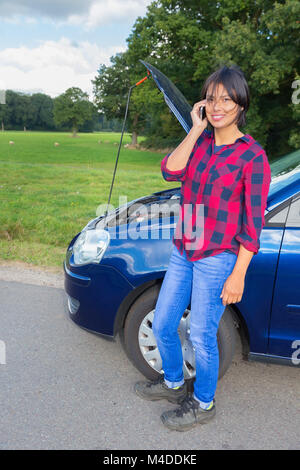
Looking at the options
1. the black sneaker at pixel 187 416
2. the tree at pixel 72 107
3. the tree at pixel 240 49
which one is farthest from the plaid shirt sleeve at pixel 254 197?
the tree at pixel 72 107

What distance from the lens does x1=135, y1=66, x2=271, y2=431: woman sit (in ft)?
5.46

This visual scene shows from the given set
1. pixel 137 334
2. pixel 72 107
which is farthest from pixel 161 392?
pixel 72 107

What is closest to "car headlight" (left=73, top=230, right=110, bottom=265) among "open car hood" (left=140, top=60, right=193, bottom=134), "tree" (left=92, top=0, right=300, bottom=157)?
"open car hood" (left=140, top=60, right=193, bottom=134)

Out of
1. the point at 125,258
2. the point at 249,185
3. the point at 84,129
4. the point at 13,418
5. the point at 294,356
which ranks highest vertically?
the point at 84,129

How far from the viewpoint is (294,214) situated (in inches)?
84.7

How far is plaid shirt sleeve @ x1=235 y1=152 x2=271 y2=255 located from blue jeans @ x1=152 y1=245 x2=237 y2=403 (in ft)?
0.42

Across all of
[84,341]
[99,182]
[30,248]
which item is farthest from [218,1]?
[84,341]

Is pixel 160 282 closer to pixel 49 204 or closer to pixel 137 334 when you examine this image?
pixel 137 334

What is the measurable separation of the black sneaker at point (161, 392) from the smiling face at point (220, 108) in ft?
5.06

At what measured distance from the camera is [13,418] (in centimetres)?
215

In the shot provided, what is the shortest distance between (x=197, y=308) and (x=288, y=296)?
22.4 inches

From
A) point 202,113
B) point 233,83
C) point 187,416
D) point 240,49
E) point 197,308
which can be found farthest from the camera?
point 240,49
